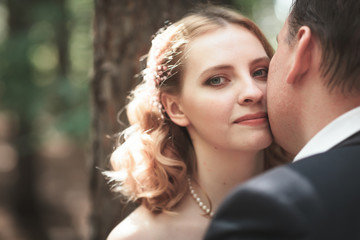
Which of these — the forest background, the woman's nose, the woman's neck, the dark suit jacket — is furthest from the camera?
the forest background

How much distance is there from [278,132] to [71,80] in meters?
5.26

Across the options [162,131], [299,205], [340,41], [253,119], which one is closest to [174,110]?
[162,131]

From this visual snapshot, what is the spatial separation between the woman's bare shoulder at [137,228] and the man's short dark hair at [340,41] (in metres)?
1.57

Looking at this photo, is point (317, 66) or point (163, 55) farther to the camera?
point (163, 55)

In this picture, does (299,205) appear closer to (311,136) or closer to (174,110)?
(311,136)

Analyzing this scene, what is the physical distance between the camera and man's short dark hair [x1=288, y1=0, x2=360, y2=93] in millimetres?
1730

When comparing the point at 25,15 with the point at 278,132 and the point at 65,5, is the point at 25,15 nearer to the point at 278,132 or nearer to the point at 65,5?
the point at 65,5

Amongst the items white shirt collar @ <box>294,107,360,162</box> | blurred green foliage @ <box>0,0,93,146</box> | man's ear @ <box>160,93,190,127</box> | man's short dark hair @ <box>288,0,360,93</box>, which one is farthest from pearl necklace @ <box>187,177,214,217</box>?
blurred green foliage @ <box>0,0,93,146</box>

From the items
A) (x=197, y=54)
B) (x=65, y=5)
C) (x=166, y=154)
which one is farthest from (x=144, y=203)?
(x=65, y=5)

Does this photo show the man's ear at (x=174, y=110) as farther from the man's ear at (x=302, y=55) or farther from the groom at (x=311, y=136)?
the man's ear at (x=302, y=55)

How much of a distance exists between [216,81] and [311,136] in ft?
2.58

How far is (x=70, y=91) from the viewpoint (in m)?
6.52

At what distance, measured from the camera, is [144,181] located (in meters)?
2.93

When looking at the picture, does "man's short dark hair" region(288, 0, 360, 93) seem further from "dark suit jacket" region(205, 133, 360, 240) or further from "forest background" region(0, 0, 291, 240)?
"forest background" region(0, 0, 291, 240)
